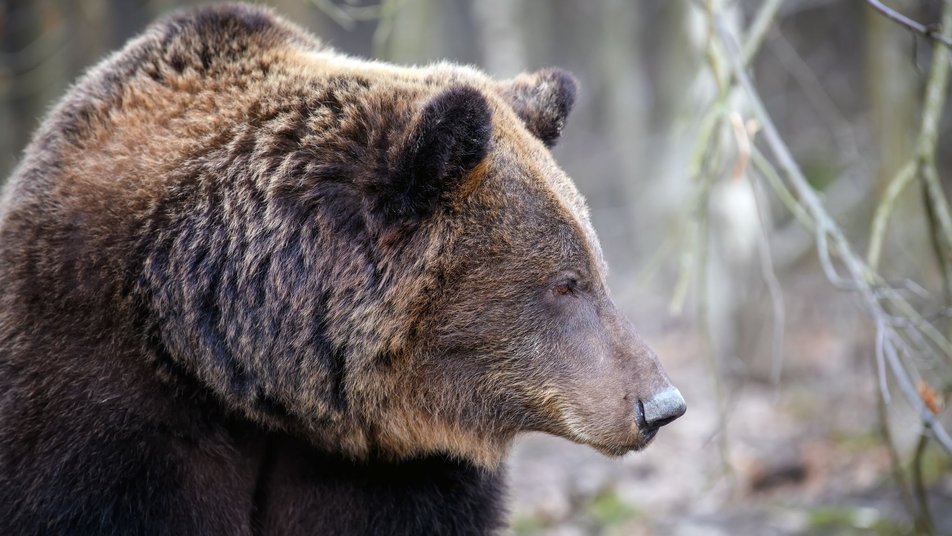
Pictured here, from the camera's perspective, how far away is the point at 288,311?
405cm

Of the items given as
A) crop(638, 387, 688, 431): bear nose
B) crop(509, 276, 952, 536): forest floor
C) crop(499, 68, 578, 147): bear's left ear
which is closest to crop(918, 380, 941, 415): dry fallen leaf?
crop(509, 276, 952, 536): forest floor

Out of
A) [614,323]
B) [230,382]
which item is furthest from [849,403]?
[230,382]

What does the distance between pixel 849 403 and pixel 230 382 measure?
9.22 metres

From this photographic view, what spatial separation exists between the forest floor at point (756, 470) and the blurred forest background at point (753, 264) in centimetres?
3

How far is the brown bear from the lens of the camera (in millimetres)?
3938

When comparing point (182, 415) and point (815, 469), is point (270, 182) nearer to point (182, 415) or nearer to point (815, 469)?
point (182, 415)

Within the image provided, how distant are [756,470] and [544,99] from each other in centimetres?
579

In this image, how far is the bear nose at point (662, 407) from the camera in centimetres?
408

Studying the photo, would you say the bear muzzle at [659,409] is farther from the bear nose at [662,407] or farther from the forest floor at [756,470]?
the forest floor at [756,470]

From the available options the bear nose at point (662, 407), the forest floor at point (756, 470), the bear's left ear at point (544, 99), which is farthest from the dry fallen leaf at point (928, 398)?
the bear's left ear at point (544, 99)

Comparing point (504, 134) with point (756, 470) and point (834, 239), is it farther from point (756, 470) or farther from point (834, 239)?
point (756, 470)

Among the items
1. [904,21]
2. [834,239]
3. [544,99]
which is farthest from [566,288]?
[904,21]

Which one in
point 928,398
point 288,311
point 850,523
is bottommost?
point 850,523

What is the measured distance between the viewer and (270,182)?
407cm
